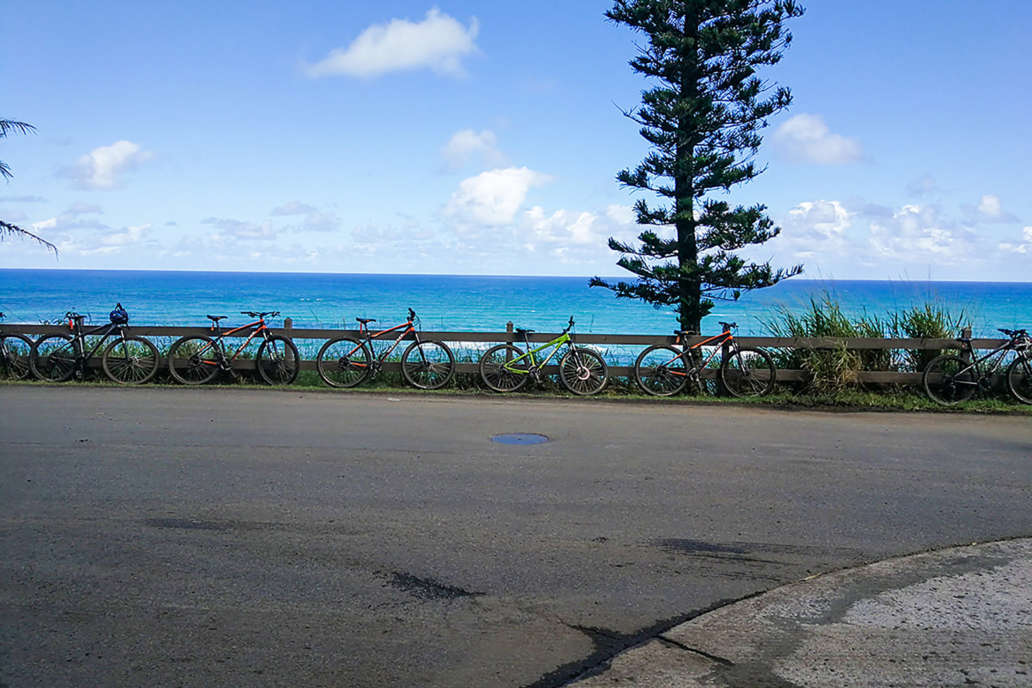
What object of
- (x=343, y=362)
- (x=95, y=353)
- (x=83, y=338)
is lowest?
(x=343, y=362)

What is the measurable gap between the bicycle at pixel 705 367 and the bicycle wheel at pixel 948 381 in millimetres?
2289

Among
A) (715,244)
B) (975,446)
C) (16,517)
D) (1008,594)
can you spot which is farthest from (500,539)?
(715,244)

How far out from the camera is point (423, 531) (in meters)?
6.51

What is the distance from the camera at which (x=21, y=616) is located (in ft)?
15.9

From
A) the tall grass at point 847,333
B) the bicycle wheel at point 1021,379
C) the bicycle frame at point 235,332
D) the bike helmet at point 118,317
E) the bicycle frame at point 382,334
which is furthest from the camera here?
the bike helmet at point 118,317

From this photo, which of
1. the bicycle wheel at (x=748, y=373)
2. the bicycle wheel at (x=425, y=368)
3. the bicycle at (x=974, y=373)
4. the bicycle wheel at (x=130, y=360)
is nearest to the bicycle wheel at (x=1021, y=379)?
the bicycle at (x=974, y=373)

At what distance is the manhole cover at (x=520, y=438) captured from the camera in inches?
402

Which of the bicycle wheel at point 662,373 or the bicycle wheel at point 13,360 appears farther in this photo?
the bicycle wheel at point 13,360

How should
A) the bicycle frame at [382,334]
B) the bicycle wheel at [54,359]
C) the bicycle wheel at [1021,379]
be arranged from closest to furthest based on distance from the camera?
the bicycle wheel at [1021,379]
the bicycle frame at [382,334]
the bicycle wheel at [54,359]

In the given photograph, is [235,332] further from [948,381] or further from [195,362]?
[948,381]

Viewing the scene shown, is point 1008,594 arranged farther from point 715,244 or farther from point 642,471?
point 715,244

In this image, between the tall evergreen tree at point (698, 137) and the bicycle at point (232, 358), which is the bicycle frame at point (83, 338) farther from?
the tall evergreen tree at point (698, 137)

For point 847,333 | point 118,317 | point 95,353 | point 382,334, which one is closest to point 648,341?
point 847,333

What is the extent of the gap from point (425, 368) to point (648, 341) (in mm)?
3855
